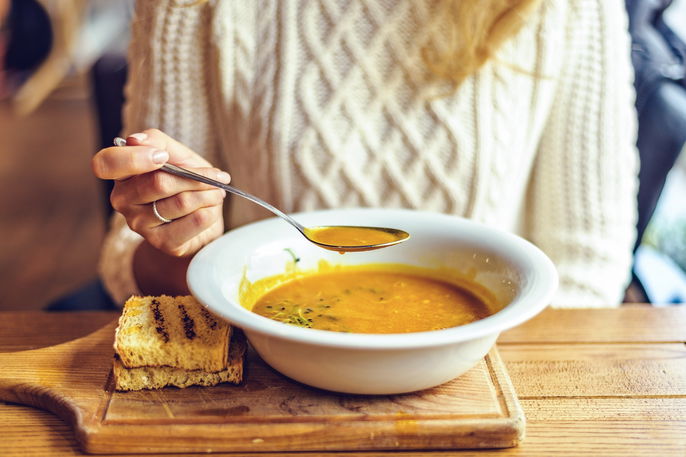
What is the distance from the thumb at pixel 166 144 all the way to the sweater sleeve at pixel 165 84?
396mm

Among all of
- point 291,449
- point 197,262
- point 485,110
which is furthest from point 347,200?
point 291,449

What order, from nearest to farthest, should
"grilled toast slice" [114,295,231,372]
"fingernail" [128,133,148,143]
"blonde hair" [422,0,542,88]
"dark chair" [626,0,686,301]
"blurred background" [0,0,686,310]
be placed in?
"grilled toast slice" [114,295,231,372] < "fingernail" [128,133,148,143] < "blonde hair" [422,0,542,88] < "dark chair" [626,0,686,301] < "blurred background" [0,0,686,310]

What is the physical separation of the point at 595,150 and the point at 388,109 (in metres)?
0.42

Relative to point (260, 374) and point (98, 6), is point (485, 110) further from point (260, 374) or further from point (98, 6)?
point (98, 6)

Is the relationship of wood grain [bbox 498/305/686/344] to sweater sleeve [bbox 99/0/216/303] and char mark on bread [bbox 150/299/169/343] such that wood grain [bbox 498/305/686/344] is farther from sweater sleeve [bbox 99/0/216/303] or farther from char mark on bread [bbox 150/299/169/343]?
sweater sleeve [bbox 99/0/216/303]

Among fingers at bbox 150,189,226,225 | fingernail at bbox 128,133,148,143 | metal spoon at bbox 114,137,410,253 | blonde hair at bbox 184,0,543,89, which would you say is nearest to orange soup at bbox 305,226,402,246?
metal spoon at bbox 114,137,410,253

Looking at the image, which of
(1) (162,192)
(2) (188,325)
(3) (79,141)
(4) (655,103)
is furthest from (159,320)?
(3) (79,141)

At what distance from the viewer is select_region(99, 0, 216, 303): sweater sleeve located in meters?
1.28

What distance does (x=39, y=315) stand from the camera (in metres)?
1.04

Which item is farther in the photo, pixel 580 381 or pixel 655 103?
pixel 655 103

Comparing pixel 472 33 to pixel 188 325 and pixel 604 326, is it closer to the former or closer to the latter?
pixel 604 326

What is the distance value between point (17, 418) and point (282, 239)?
1.28ft

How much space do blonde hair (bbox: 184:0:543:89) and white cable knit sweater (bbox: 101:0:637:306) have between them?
2cm

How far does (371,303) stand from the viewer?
853mm
